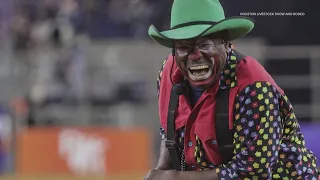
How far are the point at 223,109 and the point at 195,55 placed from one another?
220 millimetres

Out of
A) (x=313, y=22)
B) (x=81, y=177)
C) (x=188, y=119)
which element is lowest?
(x=81, y=177)

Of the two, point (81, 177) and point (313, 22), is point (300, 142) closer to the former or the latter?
point (313, 22)

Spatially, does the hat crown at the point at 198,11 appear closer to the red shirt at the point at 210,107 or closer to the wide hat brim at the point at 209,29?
the wide hat brim at the point at 209,29

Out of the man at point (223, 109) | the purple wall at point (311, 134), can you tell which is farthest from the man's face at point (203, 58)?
the purple wall at point (311, 134)

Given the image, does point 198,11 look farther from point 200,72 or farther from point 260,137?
point 260,137

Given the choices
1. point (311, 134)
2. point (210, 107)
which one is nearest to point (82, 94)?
point (311, 134)

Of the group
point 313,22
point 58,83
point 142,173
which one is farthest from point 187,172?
point 58,83

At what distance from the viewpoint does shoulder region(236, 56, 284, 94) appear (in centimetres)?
297

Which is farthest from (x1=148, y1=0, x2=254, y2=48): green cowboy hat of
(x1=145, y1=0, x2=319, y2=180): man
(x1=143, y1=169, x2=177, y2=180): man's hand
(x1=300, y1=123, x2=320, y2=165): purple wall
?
(x1=300, y1=123, x2=320, y2=165): purple wall

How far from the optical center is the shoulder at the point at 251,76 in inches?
117

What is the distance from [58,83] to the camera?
10.7m

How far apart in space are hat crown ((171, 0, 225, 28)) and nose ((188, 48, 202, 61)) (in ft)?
0.38

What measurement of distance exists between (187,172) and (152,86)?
7232mm

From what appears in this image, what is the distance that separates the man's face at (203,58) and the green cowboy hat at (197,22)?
1.8 inches
